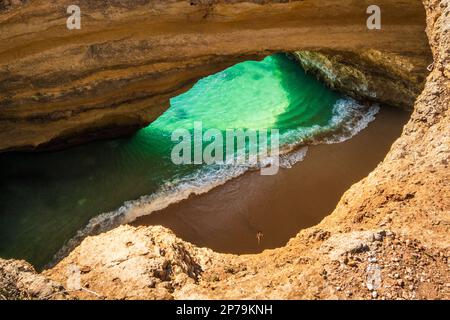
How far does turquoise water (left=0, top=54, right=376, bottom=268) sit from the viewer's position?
715 centimetres

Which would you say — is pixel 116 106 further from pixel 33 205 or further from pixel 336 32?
pixel 336 32

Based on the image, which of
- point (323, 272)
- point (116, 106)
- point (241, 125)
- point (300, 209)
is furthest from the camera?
point (241, 125)

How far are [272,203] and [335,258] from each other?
4.02 metres

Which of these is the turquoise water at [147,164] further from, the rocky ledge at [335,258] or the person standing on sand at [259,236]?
the rocky ledge at [335,258]

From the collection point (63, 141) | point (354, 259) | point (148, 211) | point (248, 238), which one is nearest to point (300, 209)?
point (248, 238)

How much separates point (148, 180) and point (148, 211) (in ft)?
2.57

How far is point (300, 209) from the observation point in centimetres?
717

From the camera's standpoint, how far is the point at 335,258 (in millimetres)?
3246

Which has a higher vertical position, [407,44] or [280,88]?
[407,44]

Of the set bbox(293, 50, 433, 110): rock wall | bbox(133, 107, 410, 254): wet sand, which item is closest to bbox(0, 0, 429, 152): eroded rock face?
bbox(293, 50, 433, 110): rock wall
